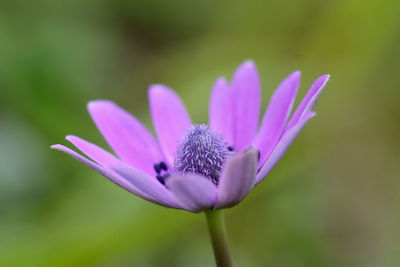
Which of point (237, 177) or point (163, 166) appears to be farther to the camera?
point (163, 166)

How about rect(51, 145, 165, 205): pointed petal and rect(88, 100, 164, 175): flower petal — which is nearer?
rect(51, 145, 165, 205): pointed petal

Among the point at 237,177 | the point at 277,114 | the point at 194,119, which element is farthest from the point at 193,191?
the point at 194,119

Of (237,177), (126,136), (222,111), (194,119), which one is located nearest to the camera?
(237,177)

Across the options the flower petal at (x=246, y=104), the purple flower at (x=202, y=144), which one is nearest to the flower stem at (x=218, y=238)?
the purple flower at (x=202, y=144)

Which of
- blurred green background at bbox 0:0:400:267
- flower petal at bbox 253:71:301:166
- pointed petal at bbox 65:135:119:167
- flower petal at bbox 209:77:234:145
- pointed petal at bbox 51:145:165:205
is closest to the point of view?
pointed petal at bbox 51:145:165:205

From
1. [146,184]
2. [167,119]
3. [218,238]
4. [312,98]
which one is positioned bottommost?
[218,238]

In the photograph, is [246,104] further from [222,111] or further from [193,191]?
[193,191]

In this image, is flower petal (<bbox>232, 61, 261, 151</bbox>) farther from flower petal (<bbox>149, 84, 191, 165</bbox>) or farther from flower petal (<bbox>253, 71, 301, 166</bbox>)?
flower petal (<bbox>149, 84, 191, 165</bbox>)

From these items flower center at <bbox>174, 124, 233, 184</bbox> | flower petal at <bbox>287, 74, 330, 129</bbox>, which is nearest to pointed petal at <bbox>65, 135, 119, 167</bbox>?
flower center at <bbox>174, 124, 233, 184</bbox>

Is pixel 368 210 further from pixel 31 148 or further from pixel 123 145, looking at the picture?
pixel 31 148
